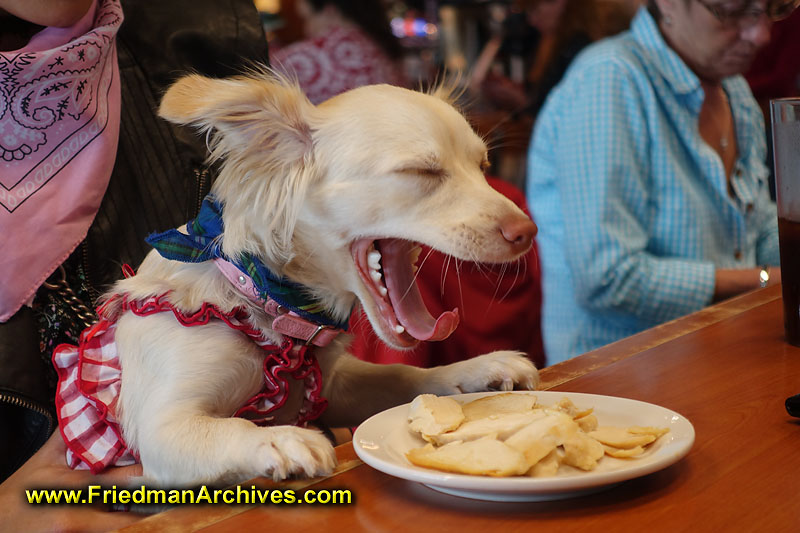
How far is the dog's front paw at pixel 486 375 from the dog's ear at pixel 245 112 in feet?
1.07

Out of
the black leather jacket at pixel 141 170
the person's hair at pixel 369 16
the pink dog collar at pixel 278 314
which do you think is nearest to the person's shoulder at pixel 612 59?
the black leather jacket at pixel 141 170

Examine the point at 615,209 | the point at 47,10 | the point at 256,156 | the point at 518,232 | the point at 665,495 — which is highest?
the point at 47,10

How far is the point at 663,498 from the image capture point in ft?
1.98

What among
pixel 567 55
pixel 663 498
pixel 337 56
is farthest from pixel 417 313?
pixel 567 55

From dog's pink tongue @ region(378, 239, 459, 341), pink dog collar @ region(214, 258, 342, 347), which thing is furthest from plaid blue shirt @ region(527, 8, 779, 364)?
pink dog collar @ region(214, 258, 342, 347)

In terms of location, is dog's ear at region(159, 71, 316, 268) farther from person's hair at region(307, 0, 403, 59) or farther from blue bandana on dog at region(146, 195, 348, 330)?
person's hair at region(307, 0, 403, 59)

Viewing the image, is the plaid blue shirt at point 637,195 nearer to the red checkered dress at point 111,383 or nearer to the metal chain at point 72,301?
the red checkered dress at point 111,383

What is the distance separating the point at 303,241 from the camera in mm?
969

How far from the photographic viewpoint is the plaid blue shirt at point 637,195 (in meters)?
1.72

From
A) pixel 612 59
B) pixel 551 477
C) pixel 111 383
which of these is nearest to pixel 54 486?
pixel 111 383

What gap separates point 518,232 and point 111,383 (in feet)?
1.73

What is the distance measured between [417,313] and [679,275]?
94cm

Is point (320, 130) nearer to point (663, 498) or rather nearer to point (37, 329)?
point (37, 329)

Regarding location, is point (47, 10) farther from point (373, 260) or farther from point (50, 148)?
point (373, 260)
